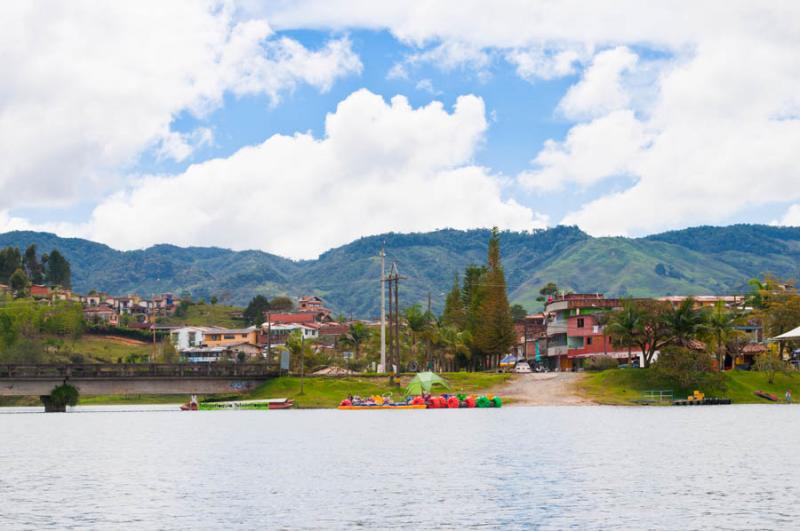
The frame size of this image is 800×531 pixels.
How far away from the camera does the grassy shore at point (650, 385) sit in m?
132

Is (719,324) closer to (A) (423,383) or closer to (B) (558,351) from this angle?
(A) (423,383)

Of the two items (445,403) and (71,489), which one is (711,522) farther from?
(445,403)

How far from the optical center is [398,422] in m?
99.5

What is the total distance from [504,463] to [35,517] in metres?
25.9

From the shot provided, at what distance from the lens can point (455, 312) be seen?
609ft

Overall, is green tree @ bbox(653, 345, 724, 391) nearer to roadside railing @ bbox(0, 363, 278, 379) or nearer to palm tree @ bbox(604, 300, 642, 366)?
palm tree @ bbox(604, 300, 642, 366)

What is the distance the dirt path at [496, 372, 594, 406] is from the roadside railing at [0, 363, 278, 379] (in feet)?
109

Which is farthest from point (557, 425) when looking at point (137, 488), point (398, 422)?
point (137, 488)

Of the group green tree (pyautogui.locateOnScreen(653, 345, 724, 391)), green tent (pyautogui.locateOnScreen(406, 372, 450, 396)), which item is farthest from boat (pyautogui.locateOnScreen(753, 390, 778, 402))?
green tent (pyautogui.locateOnScreen(406, 372, 450, 396))

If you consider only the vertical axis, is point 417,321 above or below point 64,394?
above

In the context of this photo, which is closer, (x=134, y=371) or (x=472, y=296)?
(x=134, y=371)

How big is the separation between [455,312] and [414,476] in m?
134

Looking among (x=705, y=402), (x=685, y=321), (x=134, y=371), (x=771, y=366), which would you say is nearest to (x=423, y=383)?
(x=685, y=321)

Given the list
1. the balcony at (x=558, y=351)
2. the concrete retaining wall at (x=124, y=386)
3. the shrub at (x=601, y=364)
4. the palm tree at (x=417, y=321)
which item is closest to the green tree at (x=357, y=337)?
the palm tree at (x=417, y=321)
